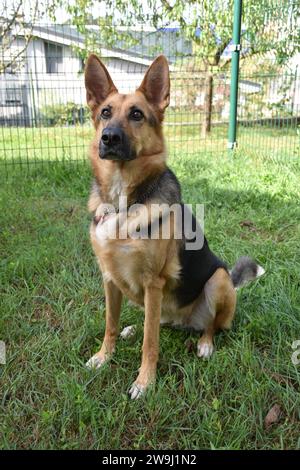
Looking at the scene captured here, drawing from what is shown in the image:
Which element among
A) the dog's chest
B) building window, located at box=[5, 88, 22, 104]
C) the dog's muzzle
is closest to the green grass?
the dog's chest

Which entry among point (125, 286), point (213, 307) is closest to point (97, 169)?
point (125, 286)

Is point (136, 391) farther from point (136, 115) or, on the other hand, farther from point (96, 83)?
point (96, 83)

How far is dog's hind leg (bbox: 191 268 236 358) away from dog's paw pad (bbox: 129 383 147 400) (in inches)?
16.7

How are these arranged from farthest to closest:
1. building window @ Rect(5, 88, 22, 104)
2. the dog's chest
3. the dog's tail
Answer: building window @ Rect(5, 88, 22, 104), the dog's tail, the dog's chest

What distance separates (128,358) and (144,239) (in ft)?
2.41

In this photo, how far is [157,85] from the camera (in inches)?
86.4

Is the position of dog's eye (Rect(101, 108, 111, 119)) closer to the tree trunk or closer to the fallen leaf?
the fallen leaf

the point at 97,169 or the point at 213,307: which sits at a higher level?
the point at 97,169

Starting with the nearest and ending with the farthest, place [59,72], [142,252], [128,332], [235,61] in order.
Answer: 1. [142,252]
2. [128,332]
3. [59,72]
4. [235,61]

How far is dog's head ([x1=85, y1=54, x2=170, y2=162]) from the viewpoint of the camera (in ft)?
6.43

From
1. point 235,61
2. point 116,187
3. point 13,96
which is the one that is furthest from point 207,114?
point 116,187

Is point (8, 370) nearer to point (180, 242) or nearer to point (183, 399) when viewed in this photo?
point (183, 399)
